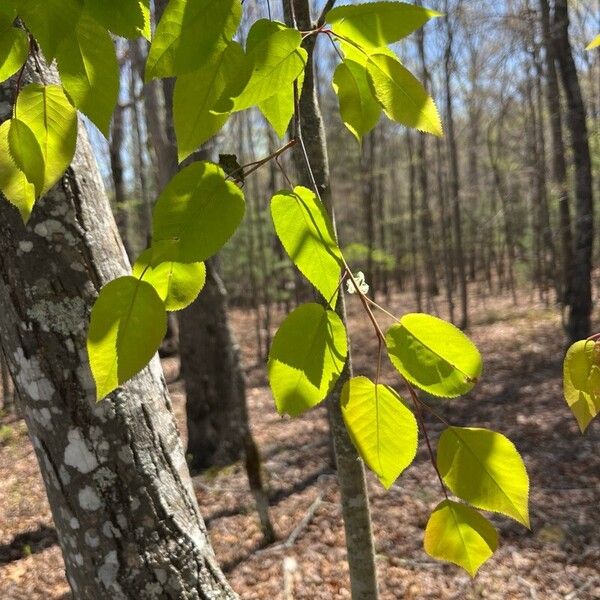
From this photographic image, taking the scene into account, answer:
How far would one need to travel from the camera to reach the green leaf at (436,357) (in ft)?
1.33

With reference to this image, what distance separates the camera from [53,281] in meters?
1.27

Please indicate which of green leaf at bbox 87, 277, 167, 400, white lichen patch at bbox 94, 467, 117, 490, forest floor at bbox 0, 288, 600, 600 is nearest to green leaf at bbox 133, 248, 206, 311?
green leaf at bbox 87, 277, 167, 400

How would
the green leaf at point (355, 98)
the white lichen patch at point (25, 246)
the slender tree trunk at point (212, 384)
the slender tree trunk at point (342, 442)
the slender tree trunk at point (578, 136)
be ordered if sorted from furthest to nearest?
the slender tree trunk at point (578, 136) → the slender tree trunk at point (212, 384) → the white lichen patch at point (25, 246) → the slender tree trunk at point (342, 442) → the green leaf at point (355, 98)

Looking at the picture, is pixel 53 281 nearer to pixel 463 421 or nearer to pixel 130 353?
pixel 130 353

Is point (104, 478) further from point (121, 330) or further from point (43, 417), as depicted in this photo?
point (121, 330)

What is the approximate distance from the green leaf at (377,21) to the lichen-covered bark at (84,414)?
1.04 metres

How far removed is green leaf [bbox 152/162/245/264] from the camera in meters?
0.37

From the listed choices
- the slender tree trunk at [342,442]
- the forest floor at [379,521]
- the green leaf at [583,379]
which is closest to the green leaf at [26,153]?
the slender tree trunk at [342,442]

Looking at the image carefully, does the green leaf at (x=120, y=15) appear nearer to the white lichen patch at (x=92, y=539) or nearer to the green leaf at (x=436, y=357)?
the green leaf at (x=436, y=357)

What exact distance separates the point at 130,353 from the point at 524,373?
8.62 m

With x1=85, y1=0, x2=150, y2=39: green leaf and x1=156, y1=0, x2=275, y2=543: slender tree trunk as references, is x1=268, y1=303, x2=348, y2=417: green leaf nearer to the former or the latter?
x1=85, y1=0, x2=150, y2=39: green leaf

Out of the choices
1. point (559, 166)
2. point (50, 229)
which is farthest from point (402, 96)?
point (559, 166)

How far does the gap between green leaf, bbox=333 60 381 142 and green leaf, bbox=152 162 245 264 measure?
0.51 ft

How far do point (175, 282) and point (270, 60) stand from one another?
0.18 m
